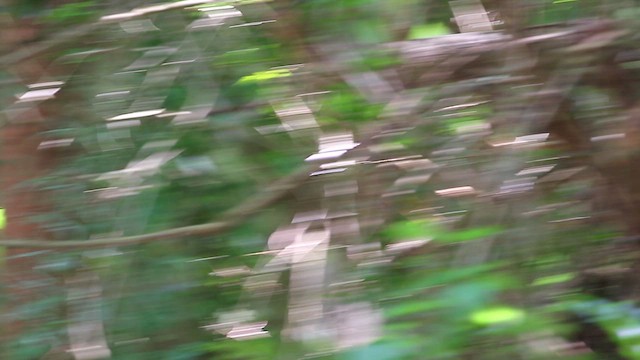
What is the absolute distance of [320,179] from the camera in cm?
158

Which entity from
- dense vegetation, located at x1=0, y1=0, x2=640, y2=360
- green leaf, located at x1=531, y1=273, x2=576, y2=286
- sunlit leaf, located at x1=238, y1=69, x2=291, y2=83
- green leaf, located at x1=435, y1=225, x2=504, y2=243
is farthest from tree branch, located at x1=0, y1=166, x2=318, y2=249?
green leaf, located at x1=531, y1=273, x2=576, y2=286

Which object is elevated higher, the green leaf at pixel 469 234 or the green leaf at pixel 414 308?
the green leaf at pixel 469 234

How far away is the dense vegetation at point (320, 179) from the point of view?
4.63 ft

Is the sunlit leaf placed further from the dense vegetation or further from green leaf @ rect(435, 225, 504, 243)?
green leaf @ rect(435, 225, 504, 243)

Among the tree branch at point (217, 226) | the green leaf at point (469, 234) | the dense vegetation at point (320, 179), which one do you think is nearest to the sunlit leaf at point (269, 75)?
the dense vegetation at point (320, 179)

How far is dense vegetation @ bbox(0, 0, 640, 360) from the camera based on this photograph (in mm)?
1412

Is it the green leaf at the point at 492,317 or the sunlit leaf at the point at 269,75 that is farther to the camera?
the sunlit leaf at the point at 269,75

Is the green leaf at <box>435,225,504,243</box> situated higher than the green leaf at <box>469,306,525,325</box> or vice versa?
the green leaf at <box>435,225,504,243</box>

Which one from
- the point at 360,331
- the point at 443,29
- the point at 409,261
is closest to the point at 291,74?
the point at 443,29

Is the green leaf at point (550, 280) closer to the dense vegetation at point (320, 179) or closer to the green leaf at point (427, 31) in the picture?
the dense vegetation at point (320, 179)

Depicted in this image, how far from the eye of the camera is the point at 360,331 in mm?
1325

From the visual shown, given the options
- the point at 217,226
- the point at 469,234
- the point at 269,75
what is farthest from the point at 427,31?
the point at 217,226

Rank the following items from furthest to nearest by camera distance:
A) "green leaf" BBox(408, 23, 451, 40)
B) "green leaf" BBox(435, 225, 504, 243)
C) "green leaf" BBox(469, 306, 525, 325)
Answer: "green leaf" BBox(408, 23, 451, 40)
"green leaf" BBox(435, 225, 504, 243)
"green leaf" BBox(469, 306, 525, 325)

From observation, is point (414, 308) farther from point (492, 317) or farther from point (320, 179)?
point (320, 179)
